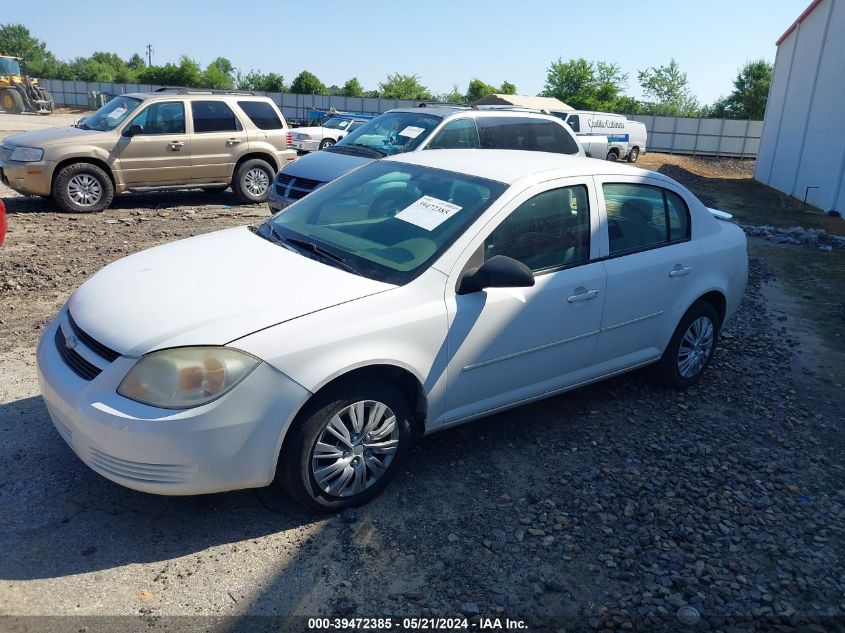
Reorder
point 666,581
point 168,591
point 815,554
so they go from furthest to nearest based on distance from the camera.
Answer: point 815,554, point 666,581, point 168,591

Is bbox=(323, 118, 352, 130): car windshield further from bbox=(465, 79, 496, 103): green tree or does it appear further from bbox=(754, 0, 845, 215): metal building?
bbox=(465, 79, 496, 103): green tree

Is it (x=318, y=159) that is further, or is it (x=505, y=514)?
(x=318, y=159)

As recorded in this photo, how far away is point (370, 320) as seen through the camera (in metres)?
3.31

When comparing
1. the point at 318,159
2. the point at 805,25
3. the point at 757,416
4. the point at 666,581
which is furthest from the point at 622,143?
the point at 666,581

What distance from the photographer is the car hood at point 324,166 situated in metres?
8.74

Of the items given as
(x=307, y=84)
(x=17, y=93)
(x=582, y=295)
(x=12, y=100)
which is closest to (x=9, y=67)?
(x=12, y=100)

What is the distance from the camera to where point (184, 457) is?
2932mm

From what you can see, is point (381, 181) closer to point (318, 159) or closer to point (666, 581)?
point (666, 581)

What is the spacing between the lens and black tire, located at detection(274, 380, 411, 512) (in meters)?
3.19

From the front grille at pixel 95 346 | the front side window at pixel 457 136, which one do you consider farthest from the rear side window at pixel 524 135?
the front grille at pixel 95 346

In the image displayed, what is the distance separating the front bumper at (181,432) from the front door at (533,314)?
1005 millimetres

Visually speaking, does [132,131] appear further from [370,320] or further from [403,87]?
[403,87]

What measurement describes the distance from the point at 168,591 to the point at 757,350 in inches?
214

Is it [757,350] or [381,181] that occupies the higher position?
[381,181]
